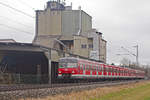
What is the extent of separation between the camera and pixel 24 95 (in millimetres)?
17750

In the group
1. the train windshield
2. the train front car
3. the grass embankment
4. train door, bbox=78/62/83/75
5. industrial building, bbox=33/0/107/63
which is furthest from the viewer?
industrial building, bbox=33/0/107/63

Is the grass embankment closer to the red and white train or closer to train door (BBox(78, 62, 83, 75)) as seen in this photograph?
the red and white train

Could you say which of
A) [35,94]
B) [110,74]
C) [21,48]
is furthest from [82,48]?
[35,94]

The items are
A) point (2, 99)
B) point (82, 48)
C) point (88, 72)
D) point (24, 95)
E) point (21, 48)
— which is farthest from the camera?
point (82, 48)

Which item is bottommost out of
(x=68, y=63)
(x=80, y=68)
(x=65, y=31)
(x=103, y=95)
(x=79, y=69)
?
(x=103, y=95)

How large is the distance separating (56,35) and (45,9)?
332 inches

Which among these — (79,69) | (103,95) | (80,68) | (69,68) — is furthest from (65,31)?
(103,95)

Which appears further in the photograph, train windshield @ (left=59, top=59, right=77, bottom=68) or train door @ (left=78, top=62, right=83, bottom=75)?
train door @ (left=78, top=62, right=83, bottom=75)

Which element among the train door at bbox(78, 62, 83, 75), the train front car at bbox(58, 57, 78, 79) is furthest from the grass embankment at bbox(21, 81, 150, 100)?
the train door at bbox(78, 62, 83, 75)

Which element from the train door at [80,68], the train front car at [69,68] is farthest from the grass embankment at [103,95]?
the train door at [80,68]

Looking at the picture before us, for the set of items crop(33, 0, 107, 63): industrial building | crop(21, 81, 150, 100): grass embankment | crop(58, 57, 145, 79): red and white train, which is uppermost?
crop(33, 0, 107, 63): industrial building

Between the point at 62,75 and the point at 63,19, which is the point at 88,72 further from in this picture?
the point at 63,19

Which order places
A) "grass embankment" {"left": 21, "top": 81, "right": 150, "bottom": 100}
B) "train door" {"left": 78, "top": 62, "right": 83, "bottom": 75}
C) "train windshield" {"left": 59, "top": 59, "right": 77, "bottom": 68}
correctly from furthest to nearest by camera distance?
"train door" {"left": 78, "top": 62, "right": 83, "bottom": 75} → "train windshield" {"left": 59, "top": 59, "right": 77, "bottom": 68} → "grass embankment" {"left": 21, "top": 81, "right": 150, "bottom": 100}

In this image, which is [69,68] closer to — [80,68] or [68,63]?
[68,63]
